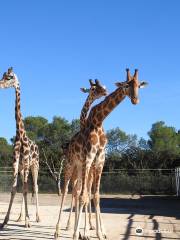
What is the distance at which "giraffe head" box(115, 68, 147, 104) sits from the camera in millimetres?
9070

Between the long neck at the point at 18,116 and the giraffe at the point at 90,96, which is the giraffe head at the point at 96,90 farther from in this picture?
the long neck at the point at 18,116

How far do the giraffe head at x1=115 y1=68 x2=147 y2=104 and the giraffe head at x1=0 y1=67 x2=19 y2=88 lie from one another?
4804 mm

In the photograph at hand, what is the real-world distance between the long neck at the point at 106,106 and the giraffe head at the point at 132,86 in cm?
11

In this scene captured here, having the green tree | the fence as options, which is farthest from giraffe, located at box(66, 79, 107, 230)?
the green tree

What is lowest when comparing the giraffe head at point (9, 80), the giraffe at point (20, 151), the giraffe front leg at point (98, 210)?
the giraffe front leg at point (98, 210)

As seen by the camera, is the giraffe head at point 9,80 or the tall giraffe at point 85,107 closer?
the tall giraffe at point 85,107

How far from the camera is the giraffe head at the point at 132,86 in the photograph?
29.8 ft

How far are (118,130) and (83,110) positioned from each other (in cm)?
5299

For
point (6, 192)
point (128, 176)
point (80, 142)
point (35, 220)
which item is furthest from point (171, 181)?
point (80, 142)

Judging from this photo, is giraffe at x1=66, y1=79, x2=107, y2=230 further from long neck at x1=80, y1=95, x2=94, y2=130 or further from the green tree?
the green tree

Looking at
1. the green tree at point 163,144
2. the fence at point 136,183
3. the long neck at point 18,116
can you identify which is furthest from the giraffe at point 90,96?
the green tree at point 163,144

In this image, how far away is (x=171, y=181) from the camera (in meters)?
33.8

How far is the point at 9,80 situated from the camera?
13.5 meters

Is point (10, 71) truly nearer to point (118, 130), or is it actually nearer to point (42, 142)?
point (42, 142)
